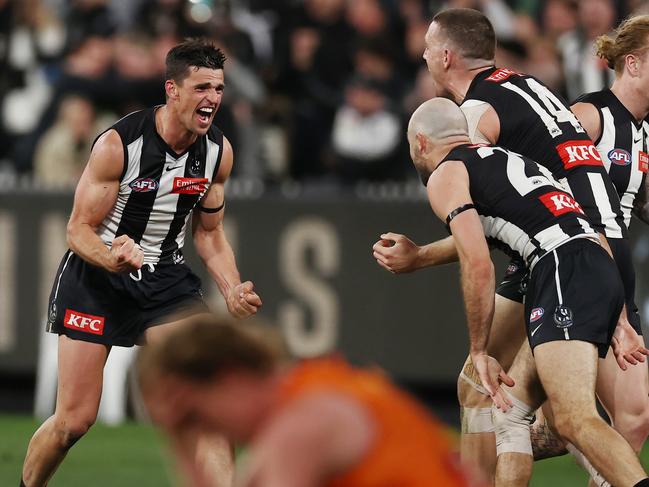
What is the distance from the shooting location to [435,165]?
21.9 ft

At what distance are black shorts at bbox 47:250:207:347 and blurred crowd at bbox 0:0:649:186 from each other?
484 centimetres

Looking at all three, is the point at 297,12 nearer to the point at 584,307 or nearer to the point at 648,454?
the point at 648,454

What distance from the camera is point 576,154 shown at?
696 cm

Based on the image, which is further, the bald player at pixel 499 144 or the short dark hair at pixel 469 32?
the short dark hair at pixel 469 32

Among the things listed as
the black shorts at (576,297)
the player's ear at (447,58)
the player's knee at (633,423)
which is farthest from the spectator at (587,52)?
the black shorts at (576,297)

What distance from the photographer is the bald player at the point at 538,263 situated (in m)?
6.12

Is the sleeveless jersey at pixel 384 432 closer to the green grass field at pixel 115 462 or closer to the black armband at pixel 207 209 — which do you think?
the black armband at pixel 207 209

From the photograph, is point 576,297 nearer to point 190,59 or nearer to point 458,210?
point 458,210

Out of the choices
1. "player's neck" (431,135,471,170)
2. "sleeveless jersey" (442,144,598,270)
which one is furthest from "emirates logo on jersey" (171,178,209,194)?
"sleeveless jersey" (442,144,598,270)

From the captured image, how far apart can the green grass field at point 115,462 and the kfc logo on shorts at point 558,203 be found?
3.18 meters

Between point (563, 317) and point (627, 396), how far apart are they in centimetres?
95

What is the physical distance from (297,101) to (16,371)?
3.78 metres

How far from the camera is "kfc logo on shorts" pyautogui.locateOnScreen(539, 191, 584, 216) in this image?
21.2 feet

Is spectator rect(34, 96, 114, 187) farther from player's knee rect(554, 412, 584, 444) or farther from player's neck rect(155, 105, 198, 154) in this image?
player's knee rect(554, 412, 584, 444)
